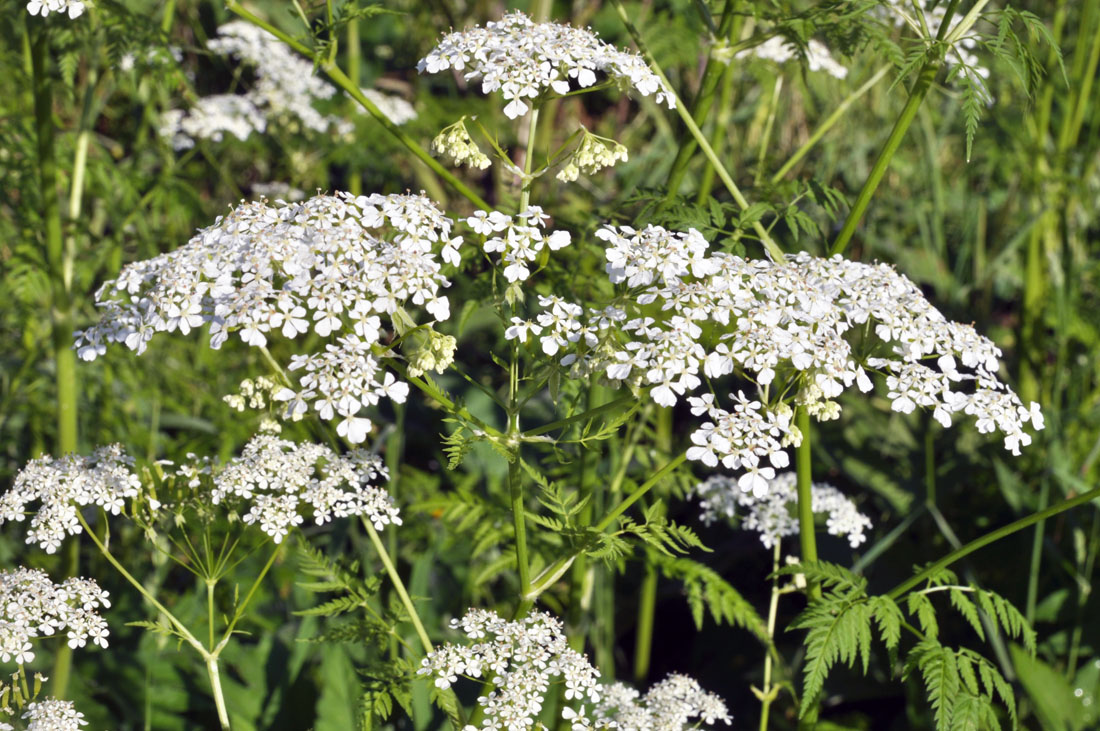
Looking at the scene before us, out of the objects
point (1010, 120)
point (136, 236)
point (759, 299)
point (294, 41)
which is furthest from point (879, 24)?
point (136, 236)

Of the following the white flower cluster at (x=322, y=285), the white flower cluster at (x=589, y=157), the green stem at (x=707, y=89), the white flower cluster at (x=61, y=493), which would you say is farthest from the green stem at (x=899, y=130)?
the white flower cluster at (x=61, y=493)

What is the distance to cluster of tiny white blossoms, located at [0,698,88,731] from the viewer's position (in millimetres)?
2049

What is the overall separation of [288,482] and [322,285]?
2.01ft

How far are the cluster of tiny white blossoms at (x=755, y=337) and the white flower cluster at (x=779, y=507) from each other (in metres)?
0.81

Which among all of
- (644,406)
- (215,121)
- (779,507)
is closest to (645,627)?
(644,406)

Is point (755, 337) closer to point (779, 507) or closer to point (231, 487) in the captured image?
point (779, 507)

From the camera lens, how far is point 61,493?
2293 mm

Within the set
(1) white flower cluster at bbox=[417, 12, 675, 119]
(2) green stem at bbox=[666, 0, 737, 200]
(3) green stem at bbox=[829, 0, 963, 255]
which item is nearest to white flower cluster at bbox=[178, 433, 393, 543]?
(1) white flower cluster at bbox=[417, 12, 675, 119]

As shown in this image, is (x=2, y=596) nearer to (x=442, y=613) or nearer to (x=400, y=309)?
(x=400, y=309)

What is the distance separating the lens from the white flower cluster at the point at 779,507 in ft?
9.73

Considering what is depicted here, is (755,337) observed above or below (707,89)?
below

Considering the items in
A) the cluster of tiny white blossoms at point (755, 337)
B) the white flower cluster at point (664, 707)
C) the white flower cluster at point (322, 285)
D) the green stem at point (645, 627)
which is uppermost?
the white flower cluster at point (322, 285)

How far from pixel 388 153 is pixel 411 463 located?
69.0 inches

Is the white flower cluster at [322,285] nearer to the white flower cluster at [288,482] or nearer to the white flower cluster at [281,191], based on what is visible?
the white flower cluster at [288,482]
